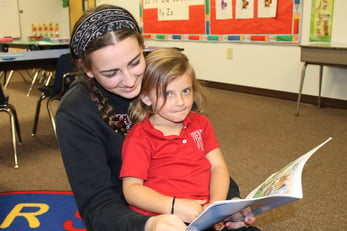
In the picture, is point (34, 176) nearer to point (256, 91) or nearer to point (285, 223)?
point (285, 223)

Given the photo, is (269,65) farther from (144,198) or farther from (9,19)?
(9,19)

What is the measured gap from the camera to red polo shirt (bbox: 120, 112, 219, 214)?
907 mm

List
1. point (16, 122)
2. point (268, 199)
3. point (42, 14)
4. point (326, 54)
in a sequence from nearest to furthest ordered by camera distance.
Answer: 1. point (268, 199)
2. point (16, 122)
3. point (326, 54)
4. point (42, 14)

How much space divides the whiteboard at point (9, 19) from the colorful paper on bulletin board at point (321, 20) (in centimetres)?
547

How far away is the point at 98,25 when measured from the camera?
0.85 metres

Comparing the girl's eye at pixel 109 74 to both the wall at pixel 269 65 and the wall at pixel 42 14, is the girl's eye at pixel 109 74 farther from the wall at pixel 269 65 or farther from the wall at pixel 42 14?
the wall at pixel 42 14

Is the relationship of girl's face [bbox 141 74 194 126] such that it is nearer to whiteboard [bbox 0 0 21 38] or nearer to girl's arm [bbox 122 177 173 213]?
girl's arm [bbox 122 177 173 213]

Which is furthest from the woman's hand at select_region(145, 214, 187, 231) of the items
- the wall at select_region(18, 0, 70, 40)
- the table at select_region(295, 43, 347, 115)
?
the wall at select_region(18, 0, 70, 40)


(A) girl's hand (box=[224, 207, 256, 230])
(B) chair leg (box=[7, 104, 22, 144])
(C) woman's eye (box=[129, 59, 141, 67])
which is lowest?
(B) chair leg (box=[7, 104, 22, 144])

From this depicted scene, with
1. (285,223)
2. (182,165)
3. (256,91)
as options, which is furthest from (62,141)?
(256,91)

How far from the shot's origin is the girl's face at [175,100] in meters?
0.98

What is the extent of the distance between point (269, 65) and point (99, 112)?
365 cm

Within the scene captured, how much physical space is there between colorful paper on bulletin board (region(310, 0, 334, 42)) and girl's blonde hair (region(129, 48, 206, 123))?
301 centimetres

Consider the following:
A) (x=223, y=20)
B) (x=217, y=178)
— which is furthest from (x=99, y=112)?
(x=223, y=20)
